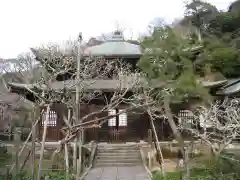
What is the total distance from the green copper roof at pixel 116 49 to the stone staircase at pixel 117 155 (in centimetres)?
689

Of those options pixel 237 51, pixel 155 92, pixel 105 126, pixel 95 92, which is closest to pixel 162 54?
pixel 155 92

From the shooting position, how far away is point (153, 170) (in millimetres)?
16641

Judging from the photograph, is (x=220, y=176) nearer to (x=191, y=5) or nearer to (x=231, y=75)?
(x=231, y=75)

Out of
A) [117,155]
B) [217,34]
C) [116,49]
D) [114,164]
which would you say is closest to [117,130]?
[117,155]

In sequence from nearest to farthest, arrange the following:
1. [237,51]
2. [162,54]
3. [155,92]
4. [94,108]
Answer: [155,92], [162,54], [94,108], [237,51]

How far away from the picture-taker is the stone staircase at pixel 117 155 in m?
18.8

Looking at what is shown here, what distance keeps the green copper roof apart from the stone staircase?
22.6 ft

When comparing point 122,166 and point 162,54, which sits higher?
point 162,54

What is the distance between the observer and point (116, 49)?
25.9 m

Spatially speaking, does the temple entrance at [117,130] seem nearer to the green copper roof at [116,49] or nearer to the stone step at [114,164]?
the stone step at [114,164]

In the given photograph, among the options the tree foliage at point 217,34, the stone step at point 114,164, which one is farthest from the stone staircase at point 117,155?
the tree foliage at point 217,34

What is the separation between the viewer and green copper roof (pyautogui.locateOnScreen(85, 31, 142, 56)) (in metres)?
24.4

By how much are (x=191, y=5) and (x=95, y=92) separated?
28.1m

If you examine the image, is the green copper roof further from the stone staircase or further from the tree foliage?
the stone staircase
